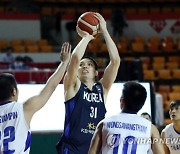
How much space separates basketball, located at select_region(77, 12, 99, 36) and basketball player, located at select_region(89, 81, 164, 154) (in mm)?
1076

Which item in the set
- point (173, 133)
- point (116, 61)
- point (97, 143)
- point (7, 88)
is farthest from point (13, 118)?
point (173, 133)

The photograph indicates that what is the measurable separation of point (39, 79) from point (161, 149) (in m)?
8.89

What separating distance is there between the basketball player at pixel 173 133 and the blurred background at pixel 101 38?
7636 millimetres

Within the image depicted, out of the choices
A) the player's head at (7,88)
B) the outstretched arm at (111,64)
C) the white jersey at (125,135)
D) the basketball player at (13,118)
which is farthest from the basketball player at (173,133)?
the player's head at (7,88)

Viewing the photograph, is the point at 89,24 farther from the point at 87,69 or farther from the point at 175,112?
the point at 175,112

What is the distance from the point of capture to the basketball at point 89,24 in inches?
193

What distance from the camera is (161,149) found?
13.1 ft

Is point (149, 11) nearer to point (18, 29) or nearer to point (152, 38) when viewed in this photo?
point (152, 38)

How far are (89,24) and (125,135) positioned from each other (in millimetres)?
1373

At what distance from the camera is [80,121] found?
16.0 ft

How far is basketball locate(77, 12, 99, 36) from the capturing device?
4891 mm

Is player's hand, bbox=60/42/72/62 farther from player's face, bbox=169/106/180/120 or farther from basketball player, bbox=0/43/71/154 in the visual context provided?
player's face, bbox=169/106/180/120

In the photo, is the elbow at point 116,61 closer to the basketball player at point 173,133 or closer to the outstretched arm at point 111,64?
the outstretched arm at point 111,64

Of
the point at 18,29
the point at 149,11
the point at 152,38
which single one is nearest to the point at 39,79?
the point at 18,29
